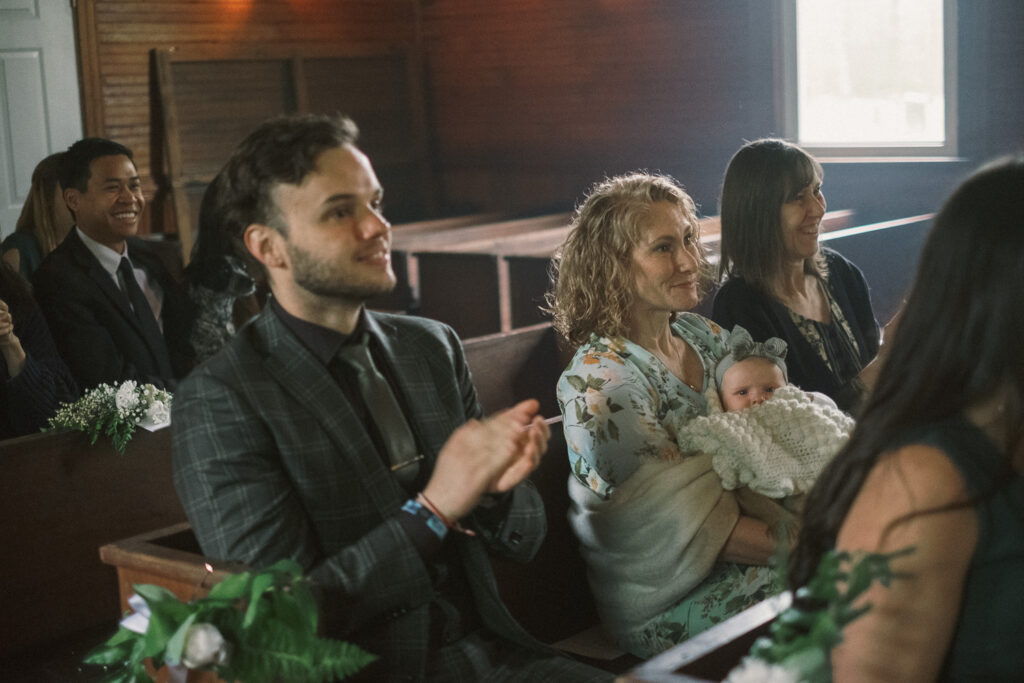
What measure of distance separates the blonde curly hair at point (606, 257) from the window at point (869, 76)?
447 centimetres

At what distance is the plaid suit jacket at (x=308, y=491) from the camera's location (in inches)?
69.9

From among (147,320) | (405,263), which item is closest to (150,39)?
(405,263)

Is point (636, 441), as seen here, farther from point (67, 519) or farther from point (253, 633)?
point (67, 519)

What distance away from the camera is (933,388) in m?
1.30

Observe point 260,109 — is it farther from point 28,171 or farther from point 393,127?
point 28,171

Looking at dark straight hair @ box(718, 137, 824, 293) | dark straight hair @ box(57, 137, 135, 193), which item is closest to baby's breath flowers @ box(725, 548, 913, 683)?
dark straight hair @ box(718, 137, 824, 293)

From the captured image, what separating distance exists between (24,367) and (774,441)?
2084mm

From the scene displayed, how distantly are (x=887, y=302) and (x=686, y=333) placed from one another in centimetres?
274

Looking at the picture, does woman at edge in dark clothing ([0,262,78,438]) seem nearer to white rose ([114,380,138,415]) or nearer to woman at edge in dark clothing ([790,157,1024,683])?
white rose ([114,380,138,415])

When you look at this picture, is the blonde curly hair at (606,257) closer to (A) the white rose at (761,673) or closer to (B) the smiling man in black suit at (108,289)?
(A) the white rose at (761,673)

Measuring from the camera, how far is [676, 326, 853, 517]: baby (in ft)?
7.67

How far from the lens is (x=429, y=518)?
1.79 m

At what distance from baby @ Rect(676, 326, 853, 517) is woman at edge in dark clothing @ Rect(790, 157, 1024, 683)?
101 centimetres

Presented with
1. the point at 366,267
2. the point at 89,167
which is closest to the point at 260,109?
the point at 89,167
